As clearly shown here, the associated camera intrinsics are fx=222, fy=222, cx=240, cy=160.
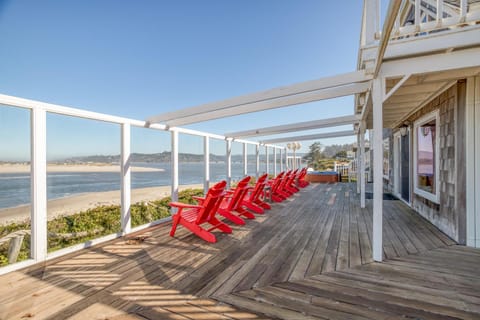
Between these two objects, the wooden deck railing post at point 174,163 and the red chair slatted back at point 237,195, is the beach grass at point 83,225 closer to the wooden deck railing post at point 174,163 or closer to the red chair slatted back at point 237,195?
the wooden deck railing post at point 174,163

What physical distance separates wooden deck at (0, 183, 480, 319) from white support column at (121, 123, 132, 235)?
53 centimetres

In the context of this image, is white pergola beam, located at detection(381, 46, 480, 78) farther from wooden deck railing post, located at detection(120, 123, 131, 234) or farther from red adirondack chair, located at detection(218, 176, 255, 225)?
wooden deck railing post, located at detection(120, 123, 131, 234)

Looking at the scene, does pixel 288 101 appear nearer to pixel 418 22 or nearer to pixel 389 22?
pixel 418 22

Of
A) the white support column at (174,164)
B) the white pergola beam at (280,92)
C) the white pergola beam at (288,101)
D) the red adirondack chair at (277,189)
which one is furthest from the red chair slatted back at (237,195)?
the red adirondack chair at (277,189)

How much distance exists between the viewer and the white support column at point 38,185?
9.05 ft

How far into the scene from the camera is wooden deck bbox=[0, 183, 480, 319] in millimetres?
1788

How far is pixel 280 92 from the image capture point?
3.48m

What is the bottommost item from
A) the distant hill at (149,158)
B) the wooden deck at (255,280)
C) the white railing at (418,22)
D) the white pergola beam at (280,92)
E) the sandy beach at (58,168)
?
the wooden deck at (255,280)

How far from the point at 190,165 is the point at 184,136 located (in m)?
1.24

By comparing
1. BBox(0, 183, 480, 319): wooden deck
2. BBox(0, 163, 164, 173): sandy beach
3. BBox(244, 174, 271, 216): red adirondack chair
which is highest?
BBox(0, 163, 164, 173): sandy beach

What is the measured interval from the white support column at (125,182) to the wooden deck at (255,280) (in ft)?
1.74

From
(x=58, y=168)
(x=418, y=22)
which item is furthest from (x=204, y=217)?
(x=418, y=22)

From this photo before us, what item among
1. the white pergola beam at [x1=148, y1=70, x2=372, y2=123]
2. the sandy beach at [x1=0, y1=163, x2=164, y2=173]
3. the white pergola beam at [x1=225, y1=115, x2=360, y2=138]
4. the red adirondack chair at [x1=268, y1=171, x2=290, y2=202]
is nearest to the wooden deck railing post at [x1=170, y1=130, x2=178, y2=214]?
the white pergola beam at [x1=148, y1=70, x2=372, y2=123]

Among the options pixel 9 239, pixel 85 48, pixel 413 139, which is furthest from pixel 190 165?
pixel 85 48
